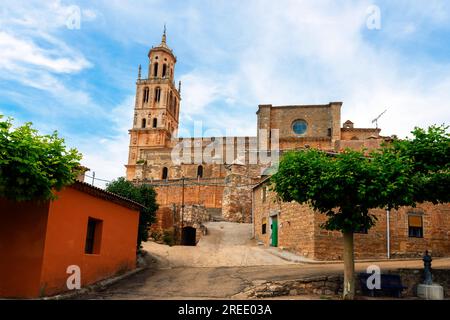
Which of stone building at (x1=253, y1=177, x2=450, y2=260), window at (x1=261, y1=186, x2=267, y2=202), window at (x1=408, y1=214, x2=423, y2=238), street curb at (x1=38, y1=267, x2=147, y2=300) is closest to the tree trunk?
stone building at (x1=253, y1=177, x2=450, y2=260)

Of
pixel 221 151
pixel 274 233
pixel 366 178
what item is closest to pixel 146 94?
pixel 221 151

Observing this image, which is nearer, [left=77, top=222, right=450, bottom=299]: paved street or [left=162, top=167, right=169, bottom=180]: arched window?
[left=77, top=222, right=450, bottom=299]: paved street

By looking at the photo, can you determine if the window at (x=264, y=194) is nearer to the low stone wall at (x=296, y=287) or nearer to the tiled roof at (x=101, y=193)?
the tiled roof at (x=101, y=193)

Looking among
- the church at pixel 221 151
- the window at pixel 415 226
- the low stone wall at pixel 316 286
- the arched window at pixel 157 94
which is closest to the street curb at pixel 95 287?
the low stone wall at pixel 316 286

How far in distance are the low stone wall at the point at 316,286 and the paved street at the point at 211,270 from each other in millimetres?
651

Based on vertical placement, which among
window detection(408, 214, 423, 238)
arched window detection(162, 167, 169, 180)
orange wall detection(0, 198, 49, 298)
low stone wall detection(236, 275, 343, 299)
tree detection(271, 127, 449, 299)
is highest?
arched window detection(162, 167, 169, 180)

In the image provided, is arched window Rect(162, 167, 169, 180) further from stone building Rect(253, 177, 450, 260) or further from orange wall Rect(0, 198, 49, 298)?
orange wall Rect(0, 198, 49, 298)

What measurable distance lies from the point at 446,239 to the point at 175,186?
26.0m

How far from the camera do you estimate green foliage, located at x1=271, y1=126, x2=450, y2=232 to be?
40.1ft

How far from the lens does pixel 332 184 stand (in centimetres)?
1228

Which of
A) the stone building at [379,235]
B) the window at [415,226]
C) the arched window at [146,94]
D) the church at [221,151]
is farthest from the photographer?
the arched window at [146,94]

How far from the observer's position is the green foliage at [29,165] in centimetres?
952

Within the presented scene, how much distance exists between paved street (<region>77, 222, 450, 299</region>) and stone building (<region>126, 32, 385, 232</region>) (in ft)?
26.5

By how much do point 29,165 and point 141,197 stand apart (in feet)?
40.1
